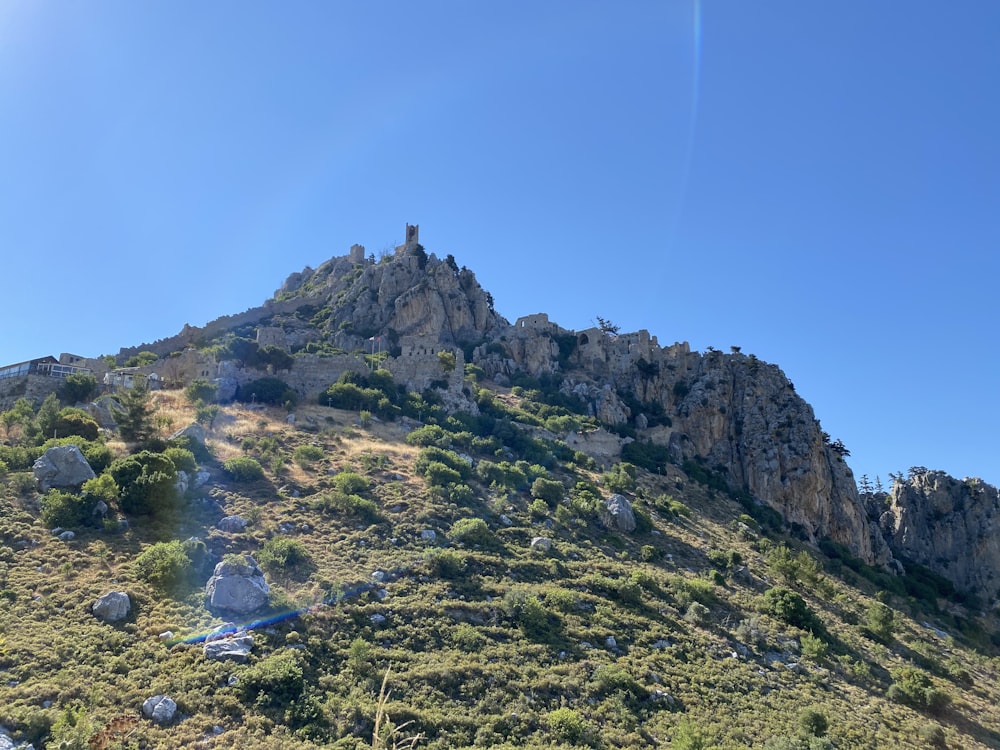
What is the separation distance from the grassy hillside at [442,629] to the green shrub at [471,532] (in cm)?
10

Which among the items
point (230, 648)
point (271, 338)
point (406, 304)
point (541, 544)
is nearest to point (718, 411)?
point (406, 304)

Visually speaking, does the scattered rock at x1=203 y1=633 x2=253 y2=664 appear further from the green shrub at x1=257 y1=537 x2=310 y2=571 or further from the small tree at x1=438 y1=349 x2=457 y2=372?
the small tree at x1=438 y1=349 x2=457 y2=372

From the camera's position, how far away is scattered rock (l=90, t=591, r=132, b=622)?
722 inches

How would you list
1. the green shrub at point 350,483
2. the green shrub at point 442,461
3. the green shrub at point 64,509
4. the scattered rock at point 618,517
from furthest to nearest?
the green shrub at point 442,461
the scattered rock at point 618,517
the green shrub at point 350,483
the green shrub at point 64,509

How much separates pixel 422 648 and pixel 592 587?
9.10 metres

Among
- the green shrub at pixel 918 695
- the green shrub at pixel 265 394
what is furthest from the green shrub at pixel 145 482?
the green shrub at pixel 918 695

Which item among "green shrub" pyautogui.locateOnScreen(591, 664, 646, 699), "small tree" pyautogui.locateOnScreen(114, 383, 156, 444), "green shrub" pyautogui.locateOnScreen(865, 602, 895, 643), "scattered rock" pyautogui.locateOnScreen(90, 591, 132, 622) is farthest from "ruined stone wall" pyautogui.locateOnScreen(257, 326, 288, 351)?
"green shrub" pyautogui.locateOnScreen(865, 602, 895, 643)

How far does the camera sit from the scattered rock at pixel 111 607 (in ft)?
60.2

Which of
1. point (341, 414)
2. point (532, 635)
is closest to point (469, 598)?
point (532, 635)

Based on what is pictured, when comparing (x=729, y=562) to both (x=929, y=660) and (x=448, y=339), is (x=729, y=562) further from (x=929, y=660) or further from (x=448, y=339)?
(x=448, y=339)

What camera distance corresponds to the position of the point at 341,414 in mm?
44875

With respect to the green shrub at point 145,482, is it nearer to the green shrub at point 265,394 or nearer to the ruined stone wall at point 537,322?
the green shrub at point 265,394

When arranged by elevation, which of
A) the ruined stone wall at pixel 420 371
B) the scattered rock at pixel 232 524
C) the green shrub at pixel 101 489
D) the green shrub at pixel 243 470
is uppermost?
the ruined stone wall at pixel 420 371

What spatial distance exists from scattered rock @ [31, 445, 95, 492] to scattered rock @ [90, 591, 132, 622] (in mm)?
9136
